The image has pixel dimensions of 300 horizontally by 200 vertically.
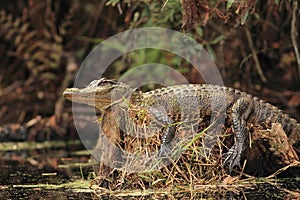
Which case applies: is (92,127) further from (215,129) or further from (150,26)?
(215,129)

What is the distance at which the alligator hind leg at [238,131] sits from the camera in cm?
311

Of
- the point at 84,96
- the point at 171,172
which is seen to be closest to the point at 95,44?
the point at 84,96

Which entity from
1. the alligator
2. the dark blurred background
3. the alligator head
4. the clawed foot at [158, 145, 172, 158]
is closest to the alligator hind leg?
the alligator

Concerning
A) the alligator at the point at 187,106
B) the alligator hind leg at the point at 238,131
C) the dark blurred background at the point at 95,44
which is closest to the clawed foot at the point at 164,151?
the alligator at the point at 187,106

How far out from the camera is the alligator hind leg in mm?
3107

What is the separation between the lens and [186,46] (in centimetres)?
443

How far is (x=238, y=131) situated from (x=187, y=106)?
0.98ft

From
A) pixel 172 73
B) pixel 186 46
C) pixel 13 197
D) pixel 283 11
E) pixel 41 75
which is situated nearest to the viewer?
pixel 13 197

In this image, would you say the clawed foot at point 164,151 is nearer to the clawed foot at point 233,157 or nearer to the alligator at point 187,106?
the alligator at point 187,106

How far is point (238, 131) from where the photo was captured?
3.13 metres

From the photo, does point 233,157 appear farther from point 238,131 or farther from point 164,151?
point 164,151

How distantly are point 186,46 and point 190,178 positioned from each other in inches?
66.3

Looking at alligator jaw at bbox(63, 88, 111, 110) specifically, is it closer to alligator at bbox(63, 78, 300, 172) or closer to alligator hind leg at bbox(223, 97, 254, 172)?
alligator at bbox(63, 78, 300, 172)

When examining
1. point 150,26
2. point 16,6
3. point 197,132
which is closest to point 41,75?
point 16,6
